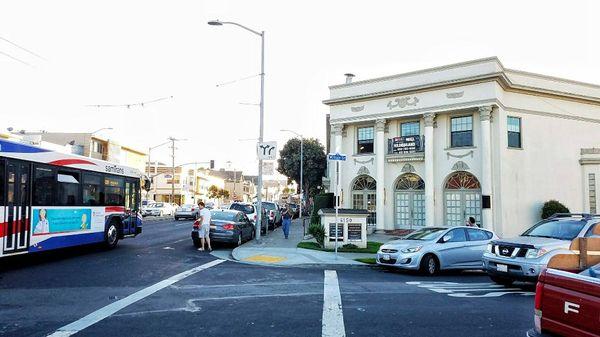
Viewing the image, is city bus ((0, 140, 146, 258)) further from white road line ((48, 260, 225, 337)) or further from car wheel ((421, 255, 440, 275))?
car wheel ((421, 255, 440, 275))

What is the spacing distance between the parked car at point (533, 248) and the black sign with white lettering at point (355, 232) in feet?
23.9

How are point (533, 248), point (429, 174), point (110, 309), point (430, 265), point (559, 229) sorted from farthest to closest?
point (429, 174) < point (430, 265) < point (559, 229) < point (533, 248) < point (110, 309)

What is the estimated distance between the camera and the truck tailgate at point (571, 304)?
11.3 feet

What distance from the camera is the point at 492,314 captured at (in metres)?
7.68

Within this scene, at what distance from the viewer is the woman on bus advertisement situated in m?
12.8

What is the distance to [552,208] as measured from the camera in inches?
885

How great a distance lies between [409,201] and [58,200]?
1704 cm

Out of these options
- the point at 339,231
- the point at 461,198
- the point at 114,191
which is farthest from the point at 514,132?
the point at 114,191

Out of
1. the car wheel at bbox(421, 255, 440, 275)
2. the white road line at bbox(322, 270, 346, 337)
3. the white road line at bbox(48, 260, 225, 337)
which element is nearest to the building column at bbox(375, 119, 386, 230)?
the car wheel at bbox(421, 255, 440, 275)

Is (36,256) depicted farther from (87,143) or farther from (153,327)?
(87,143)

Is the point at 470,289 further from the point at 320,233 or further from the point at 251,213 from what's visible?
the point at 251,213

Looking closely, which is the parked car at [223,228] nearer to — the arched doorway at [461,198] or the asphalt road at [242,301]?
the asphalt road at [242,301]

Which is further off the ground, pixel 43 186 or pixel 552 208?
pixel 43 186

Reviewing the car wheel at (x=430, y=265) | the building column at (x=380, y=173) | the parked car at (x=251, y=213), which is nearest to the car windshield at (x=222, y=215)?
the parked car at (x=251, y=213)
